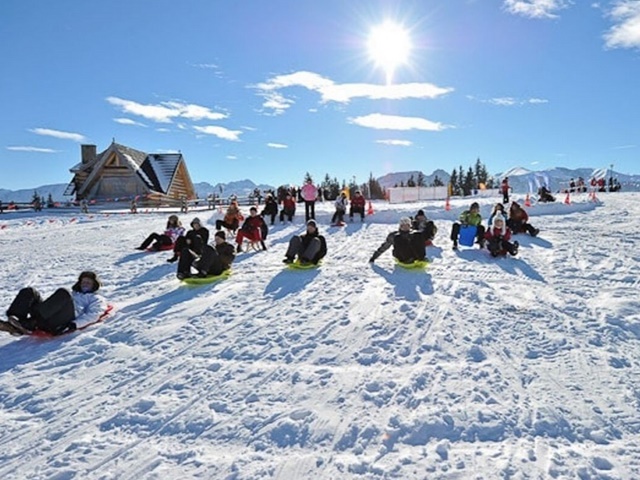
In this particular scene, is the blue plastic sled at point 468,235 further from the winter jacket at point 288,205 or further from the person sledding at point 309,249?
the winter jacket at point 288,205

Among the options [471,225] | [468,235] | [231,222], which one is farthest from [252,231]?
[471,225]

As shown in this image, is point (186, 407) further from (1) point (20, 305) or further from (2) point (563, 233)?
(2) point (563, 233)

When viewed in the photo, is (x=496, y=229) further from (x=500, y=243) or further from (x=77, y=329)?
(x=77, y=329)

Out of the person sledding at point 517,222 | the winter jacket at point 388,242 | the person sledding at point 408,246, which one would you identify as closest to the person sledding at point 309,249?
the winter jacket at point 388,242

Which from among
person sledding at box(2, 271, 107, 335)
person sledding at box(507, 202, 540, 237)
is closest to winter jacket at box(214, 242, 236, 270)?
person sledding at box(2, 271, 107, 335)

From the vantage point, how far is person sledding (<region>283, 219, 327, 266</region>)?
383 inches

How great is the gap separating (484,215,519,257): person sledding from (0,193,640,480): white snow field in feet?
4.81

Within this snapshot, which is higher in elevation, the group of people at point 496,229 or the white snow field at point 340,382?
the group of people at point 496,229

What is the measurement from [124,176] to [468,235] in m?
30.6

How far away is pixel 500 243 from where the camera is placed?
34.1 ft

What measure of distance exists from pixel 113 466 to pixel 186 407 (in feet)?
2.76

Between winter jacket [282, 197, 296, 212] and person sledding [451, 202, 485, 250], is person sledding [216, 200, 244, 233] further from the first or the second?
person sledding [451, 202, 485, 250]

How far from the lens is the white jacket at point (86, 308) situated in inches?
241

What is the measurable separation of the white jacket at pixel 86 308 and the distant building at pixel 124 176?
92.2 ft
